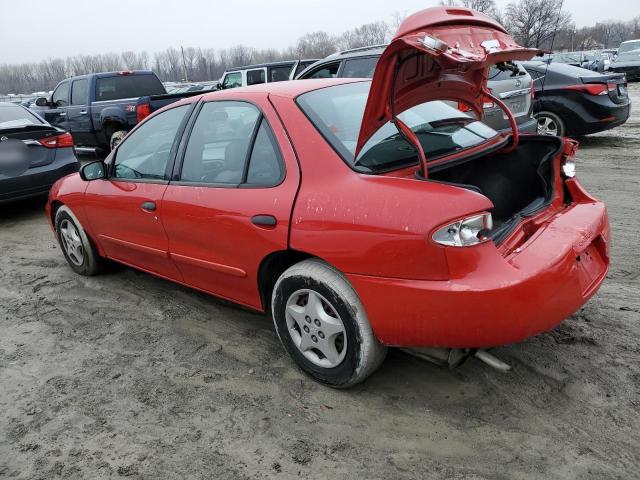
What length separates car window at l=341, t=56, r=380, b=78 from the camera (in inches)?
308

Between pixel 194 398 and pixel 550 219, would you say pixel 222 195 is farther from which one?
pixel 550 219

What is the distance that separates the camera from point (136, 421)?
8.82ft

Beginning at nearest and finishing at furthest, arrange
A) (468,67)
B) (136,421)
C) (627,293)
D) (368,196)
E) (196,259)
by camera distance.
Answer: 1. (468,67)
2. (368,196)
3. (136,421)
4. (196,259)
5. (627,293)

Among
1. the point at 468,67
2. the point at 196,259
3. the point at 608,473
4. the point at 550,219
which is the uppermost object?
the point at 468,67

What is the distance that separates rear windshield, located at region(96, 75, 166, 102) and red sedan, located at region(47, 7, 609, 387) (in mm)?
7680

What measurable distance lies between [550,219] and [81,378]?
108 inches

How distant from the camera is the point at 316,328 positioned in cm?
275

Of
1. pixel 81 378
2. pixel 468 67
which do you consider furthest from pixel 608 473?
pixel 81 378

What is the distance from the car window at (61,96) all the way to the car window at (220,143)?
364 inches

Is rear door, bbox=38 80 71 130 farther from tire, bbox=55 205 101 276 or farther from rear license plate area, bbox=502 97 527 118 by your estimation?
rear license plate area, bbox=502 97 527 118

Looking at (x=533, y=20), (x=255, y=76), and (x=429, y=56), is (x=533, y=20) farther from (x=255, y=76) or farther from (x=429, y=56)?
(x=429, y=56)

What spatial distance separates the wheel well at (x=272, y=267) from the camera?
284 centimetres

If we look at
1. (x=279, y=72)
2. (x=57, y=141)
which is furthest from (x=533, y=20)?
(x=57, y=141)

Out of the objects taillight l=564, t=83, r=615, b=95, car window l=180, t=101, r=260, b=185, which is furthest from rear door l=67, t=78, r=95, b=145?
taillight l=564, t=83, r=615, b=95
